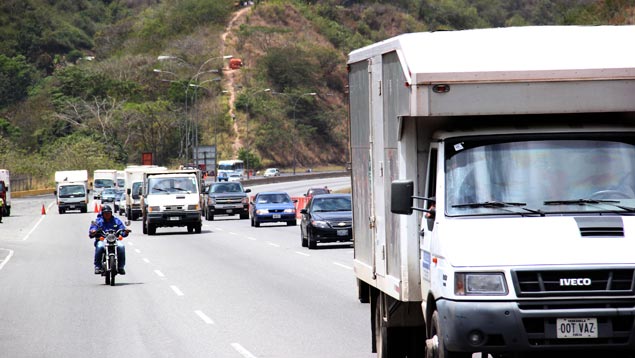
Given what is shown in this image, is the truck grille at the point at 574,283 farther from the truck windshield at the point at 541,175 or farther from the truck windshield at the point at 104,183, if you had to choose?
the truck windshield at the point at 104,183

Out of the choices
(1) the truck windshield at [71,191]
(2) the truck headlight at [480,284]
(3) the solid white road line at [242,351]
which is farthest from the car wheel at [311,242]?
(1) the truck windshield at [71,191]

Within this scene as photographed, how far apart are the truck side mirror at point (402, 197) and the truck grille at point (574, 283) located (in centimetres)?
109

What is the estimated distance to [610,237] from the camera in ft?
30.8

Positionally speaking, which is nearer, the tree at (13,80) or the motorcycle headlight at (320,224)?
the motorcycle headlight at (320,224)

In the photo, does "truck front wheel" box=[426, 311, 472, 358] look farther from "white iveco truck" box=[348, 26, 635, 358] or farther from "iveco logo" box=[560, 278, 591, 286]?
"iveco logo" box=[560, 278, 591, 286]

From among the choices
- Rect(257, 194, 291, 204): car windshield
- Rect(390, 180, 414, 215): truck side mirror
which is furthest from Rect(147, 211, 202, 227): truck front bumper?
Rect(390, 180, 414, 215): truck side mirror

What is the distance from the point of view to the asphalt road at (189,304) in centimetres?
1502

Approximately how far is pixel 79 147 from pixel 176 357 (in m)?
122

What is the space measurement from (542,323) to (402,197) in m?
1.47

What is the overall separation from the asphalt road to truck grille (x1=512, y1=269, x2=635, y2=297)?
472 cm

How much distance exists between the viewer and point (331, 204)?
117 ft

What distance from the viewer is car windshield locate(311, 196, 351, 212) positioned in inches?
1394

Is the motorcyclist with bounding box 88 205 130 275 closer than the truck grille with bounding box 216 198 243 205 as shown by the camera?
Yes

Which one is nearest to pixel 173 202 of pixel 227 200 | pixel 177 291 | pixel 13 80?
pixel 227 200
